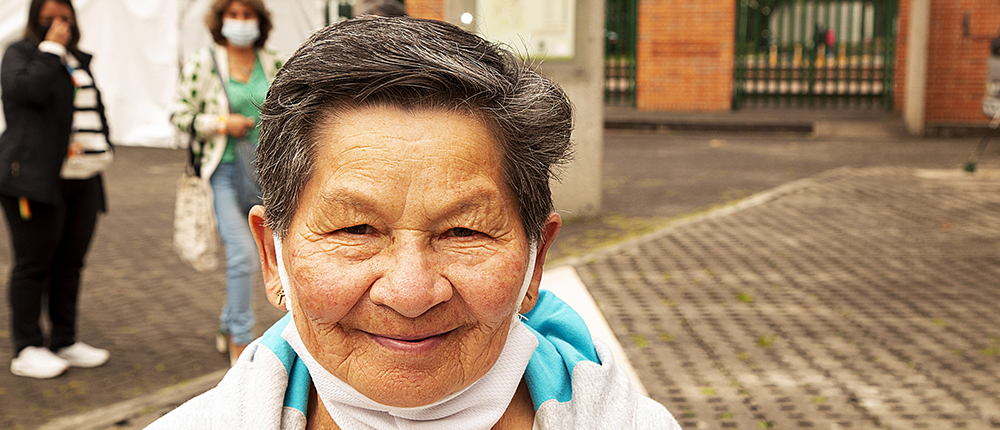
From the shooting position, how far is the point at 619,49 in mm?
20844

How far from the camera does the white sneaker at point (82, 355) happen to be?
5.30 meters

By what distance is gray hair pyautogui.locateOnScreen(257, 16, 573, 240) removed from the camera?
1305 millimetres

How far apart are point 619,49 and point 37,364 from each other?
1696cm

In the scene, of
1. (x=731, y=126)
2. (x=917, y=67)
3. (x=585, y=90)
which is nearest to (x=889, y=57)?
(x=917, y=67)

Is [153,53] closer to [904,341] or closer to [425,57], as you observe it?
[904,341]

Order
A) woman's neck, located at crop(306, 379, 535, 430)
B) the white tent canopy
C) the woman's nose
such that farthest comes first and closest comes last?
the white tent canopy, woman's neck, located at crop(306, 379, 535, 430), the woman's nose

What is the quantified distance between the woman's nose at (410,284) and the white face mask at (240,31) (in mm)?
4082

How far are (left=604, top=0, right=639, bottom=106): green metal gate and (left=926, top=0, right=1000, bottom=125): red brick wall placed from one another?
223 inches

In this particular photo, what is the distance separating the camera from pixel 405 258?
131 centimetres

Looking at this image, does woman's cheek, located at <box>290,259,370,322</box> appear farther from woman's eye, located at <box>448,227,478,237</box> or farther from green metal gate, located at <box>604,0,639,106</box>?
green metal gate, located at <box>604,0,639,106</box>

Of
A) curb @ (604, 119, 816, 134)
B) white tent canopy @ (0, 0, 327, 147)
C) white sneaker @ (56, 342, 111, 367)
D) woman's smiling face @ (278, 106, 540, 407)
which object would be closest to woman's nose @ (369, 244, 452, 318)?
woman's smiling face @ (278, 106, 540, 407)

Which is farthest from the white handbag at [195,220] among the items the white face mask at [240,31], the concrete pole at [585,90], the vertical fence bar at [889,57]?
the vertical fence bar at [889,57]

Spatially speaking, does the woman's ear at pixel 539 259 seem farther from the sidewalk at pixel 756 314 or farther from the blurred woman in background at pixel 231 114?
the blurred woman in background at pixel 231 114

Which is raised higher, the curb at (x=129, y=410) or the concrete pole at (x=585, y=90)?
the concrete pole at (x=585, y=90)
